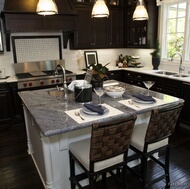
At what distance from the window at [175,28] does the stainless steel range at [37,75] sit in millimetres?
2199

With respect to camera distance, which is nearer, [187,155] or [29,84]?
[187,155]

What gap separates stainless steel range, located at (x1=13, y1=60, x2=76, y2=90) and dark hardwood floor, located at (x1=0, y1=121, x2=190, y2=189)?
0.96 m

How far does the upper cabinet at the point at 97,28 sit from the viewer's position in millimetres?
4496

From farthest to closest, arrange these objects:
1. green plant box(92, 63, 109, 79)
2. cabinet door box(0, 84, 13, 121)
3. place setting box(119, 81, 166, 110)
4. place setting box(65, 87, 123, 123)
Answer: cabinet door box(0, 84, 13, 121)
green plant box(92, 63, 109, 79)
place setting box(119, 81, 166, 110)
place setting box(65, 87, 123, 123)

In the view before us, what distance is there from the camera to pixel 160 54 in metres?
4.57

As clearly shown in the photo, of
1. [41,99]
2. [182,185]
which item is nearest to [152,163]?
[182,185]

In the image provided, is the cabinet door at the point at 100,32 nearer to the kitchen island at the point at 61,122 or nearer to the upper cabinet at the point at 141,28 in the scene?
the upper cabinet at the point at 141,28

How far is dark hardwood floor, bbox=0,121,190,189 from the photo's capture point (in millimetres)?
2268

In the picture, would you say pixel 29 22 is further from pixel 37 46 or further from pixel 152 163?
pixel 152 163

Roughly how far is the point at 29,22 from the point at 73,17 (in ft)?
Answer: 2.83

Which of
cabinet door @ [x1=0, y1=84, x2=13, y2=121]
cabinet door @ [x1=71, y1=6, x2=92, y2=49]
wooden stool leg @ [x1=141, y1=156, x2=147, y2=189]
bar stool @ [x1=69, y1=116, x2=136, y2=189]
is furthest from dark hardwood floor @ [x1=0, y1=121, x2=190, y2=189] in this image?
cabinet door @ [x1=71, y1=6, x2=92, y2=49]

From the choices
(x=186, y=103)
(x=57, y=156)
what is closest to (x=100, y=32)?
(x=186, y=103)

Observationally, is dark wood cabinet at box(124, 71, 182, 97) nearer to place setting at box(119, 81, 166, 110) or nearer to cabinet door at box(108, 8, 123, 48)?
cabinet door at box(108, 8, 123, 48)

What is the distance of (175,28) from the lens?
430 centimetres
